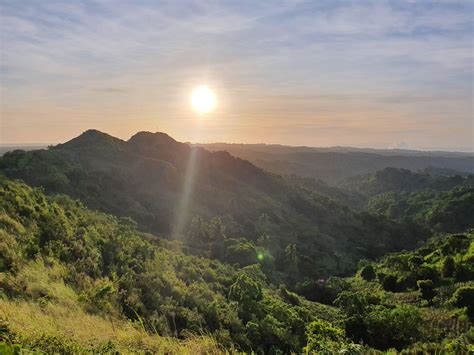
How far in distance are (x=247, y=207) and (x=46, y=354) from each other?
2376 inches

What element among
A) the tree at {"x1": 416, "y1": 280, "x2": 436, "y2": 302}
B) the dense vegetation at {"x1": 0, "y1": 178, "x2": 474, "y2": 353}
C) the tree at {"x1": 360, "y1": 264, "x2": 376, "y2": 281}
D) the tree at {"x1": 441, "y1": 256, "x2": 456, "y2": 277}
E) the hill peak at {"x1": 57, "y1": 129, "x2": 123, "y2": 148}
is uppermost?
the hill peak at {"x1": 57, "y1": 129, "x2": 123, "y2": 148}

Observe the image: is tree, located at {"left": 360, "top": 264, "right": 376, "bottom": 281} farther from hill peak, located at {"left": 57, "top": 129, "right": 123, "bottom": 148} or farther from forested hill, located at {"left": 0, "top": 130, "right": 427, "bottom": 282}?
hill peak, located at {"left": 57, "top": 129, "right": 123, "bottom": 148}

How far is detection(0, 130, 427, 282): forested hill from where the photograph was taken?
4528 centimetres

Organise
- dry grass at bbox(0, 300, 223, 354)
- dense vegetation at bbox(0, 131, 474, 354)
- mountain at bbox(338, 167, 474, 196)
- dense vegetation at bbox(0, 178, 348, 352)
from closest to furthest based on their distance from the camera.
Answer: dry grass at bbox(0, 300, 223, 354), dense vegetation at bbox(0, 131, 474, 354), dense vegetation at bbox(0, 178, 348, 352), mountain at bbox(338, 167, 474, 196)

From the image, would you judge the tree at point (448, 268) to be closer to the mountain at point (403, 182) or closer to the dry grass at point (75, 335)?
the dry grass at point (75, 335)

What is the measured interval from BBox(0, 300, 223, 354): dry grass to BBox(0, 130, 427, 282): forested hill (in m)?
30.4

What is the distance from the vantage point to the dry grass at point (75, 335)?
19.0 ft

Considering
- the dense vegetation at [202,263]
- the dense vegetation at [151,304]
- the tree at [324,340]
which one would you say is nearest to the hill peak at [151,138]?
the dense vegetation at [202,263]

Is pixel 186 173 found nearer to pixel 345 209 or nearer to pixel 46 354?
pixel 345 209

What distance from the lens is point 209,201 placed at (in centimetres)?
6256

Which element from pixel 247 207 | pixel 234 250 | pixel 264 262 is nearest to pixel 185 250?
pixel 234 250

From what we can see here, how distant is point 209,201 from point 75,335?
5570cm

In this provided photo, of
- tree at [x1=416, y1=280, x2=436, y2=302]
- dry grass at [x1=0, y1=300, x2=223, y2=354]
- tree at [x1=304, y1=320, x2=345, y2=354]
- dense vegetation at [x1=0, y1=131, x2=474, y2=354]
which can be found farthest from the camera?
tree at [x1=416, y1=280, x2=436, y2=302]

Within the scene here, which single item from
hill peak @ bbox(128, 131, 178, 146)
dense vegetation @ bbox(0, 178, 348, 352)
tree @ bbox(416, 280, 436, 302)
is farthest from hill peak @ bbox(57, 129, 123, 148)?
tree @ bbox(416, 280, 436, 302)
